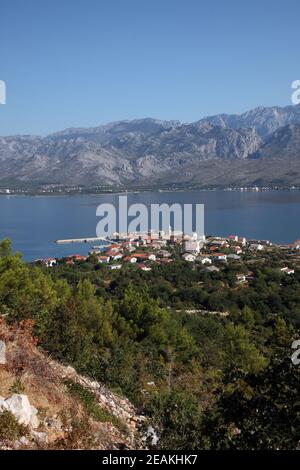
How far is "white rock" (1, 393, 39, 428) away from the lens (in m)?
3.37

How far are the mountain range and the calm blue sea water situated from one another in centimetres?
3532

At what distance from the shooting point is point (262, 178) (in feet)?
357

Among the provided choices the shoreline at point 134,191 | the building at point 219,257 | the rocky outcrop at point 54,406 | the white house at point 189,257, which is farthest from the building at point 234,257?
the shoreline at point 134,191

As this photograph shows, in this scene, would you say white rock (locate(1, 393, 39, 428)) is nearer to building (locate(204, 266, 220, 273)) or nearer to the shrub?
the shrub

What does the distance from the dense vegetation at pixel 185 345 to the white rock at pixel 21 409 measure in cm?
97

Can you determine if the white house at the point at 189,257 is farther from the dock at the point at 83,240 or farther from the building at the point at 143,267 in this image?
the dock at the point at 83,240

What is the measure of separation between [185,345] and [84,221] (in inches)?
1878

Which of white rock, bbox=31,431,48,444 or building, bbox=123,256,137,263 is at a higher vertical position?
white rock, bbox=31,431,48,444

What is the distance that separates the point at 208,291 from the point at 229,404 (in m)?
17.3

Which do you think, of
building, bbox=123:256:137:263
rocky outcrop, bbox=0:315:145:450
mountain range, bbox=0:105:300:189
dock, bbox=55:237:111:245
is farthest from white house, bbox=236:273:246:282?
mountain range, bbox=0:105:300:189

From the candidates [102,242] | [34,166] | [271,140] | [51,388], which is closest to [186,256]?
[102,242]

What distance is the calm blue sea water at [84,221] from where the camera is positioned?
41.8 meters
